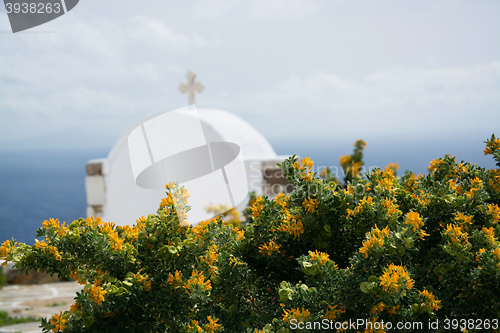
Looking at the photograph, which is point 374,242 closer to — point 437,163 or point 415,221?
point 415,221

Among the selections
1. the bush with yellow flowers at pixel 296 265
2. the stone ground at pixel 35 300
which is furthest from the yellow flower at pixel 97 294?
the stone ground at pixel 35 300

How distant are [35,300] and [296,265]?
14.7ft

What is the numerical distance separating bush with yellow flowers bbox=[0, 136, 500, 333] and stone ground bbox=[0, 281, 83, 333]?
2896 mm

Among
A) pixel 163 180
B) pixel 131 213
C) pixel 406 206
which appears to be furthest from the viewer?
pixel 131 213

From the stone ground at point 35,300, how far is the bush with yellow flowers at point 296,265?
2.90m

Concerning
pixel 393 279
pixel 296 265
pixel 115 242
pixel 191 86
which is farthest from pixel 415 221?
pixel 191 86

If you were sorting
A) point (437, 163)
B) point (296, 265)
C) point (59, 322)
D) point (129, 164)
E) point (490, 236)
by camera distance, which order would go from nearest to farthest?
point (59, 322) < point (490, 236) < point (296, 265) < point (437, 163) < point (129, 164)

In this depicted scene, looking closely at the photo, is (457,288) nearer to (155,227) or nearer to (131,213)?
(155,227)

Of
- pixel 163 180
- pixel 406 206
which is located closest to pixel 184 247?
pixel 406 206

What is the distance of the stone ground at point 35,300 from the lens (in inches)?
156

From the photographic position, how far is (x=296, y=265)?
1630mm

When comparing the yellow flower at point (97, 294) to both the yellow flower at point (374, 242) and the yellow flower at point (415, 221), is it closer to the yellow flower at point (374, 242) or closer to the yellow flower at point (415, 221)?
the yellow flower at point (374, 242)

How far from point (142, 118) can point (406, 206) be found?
420cm

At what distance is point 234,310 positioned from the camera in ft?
5.08
